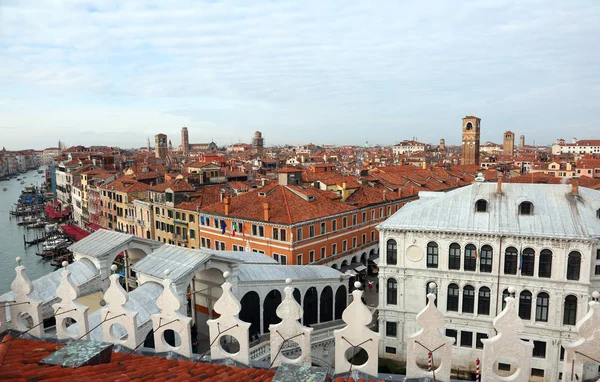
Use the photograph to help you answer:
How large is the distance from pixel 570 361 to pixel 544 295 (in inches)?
618

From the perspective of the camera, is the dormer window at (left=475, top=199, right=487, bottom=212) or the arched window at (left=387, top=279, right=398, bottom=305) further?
the arched window at (left=387, top=279, right=398, bottom=305)

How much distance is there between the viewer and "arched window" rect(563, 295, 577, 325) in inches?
804

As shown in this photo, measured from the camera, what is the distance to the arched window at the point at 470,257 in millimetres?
21844

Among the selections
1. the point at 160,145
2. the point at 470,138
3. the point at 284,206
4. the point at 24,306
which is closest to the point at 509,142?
the point at 470,138

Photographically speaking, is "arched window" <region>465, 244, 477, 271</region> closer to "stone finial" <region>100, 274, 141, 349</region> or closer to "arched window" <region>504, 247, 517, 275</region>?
"arched window" <region>504, 247, 517, 275</region>

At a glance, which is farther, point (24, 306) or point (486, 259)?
point (486, 259)

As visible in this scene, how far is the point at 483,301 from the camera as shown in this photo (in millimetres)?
21922

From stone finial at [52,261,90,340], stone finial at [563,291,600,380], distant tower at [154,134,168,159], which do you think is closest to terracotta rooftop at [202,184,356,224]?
stone finial at [52,261,90,340]

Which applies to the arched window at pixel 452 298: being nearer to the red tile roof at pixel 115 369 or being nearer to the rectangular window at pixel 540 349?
the rectangular window at pixel 540 349

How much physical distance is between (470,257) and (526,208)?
3.68m

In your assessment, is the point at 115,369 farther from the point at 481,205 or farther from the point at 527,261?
the point at 481,205

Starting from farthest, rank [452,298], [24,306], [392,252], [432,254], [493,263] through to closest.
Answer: [392,252], [432,254], [452,298], [493,263], [24,306]

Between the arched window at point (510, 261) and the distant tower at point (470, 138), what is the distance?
71.3 meters

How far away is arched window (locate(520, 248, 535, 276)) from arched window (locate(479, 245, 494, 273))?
1.39 meters
